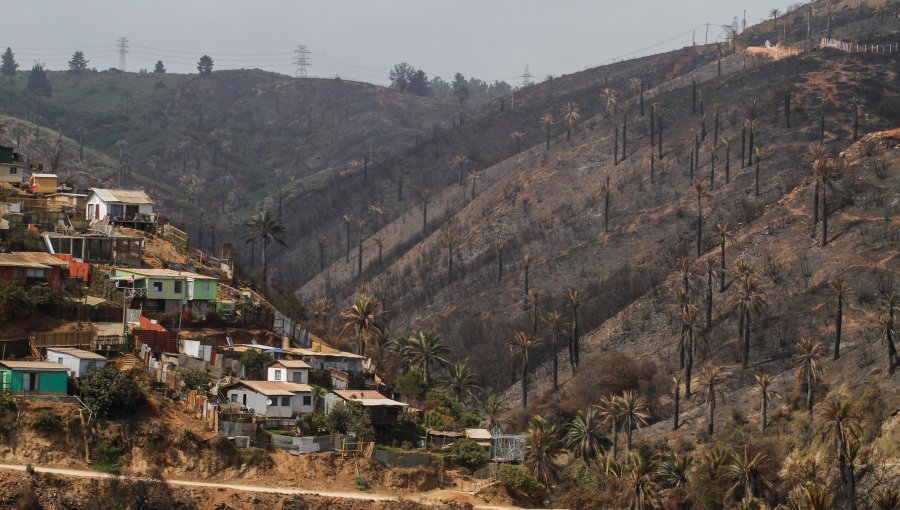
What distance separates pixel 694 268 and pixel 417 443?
9317cm

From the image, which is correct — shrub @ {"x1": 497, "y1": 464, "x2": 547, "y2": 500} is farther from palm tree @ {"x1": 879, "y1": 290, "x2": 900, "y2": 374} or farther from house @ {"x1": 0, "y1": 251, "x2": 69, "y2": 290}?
palm tree @ {"x1": 879, "y1": 290, "x2": 900, "y2": 374}

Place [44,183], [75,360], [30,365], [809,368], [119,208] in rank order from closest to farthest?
1. [30,365]
2. [75,360]
3. [119,208]
4. [809,368]
5. [44,183]

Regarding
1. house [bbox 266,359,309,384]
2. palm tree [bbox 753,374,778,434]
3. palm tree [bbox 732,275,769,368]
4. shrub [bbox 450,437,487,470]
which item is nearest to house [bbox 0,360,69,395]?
house [bbox 266,359,309,384]

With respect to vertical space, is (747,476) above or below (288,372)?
below

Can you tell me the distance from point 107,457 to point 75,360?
7563 mm

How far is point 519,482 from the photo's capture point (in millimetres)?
88750

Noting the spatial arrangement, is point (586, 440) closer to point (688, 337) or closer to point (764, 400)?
point (764, 400)

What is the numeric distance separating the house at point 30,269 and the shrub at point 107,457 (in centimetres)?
1789

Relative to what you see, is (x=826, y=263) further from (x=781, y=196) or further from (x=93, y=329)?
(x=93, y=329)

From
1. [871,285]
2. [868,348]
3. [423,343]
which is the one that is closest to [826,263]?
[871,285]

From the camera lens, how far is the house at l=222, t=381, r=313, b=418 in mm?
86375

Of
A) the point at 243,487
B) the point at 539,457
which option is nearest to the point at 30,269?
the point at 243,487

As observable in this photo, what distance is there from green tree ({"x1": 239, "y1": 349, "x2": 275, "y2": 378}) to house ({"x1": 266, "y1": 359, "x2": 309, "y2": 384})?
451mm

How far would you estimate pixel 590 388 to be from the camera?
156500 millimetres
